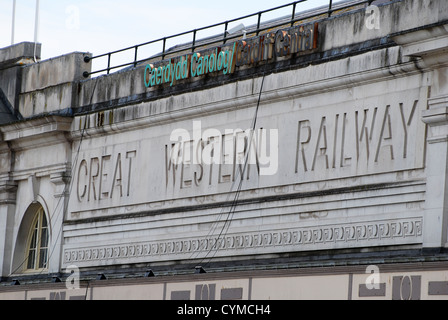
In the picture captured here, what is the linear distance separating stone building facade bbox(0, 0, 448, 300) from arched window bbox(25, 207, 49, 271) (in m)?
0.07

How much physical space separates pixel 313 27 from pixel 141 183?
7729 millimetres

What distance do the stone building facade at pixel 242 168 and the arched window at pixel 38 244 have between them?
67 millimetres

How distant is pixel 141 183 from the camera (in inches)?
1340

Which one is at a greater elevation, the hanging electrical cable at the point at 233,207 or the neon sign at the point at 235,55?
the neon sign at the point at 235,55

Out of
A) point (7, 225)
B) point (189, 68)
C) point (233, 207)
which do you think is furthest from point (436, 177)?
point (7, 225)

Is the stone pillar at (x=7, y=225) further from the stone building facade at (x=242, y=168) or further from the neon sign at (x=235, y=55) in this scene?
the neon sign at (x=235, y=55)

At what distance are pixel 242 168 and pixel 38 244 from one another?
10422 millimetres

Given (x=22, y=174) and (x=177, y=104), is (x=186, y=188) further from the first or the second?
(x=22, y=174)

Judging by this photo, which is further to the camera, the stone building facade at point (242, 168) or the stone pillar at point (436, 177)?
the stone building facade at point (242, 168)

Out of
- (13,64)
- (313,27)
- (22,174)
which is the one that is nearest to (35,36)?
(13,64)

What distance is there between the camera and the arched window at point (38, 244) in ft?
126

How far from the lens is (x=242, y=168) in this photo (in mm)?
30391

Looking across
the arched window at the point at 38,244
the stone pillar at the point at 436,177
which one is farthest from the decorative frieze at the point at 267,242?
the arched window at the point at 38,244
